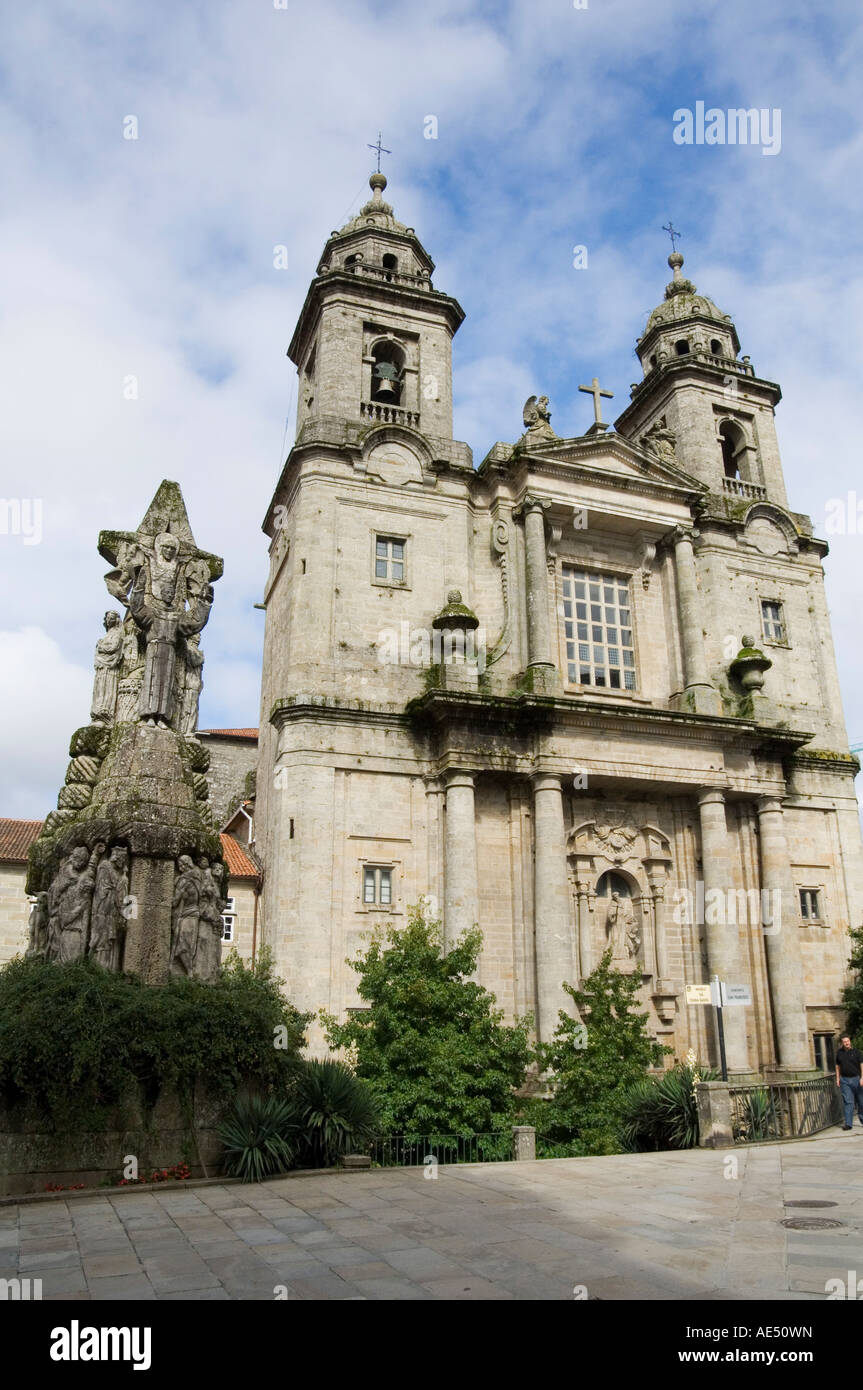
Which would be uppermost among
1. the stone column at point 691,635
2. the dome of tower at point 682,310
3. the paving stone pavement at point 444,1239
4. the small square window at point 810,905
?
the dome of tower at point 682,310

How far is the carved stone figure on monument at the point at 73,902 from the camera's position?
10234 millimetres

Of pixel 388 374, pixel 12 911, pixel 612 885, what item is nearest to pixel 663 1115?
pixel 612 885

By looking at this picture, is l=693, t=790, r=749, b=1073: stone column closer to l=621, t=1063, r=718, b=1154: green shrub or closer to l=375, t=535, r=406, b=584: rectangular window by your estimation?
l=621, t=1063, r=718, b=1154: green shrub

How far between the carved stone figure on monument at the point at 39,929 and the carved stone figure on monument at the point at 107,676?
7.36ft

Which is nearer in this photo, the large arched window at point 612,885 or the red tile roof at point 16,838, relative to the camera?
the large arched window at point 612,885

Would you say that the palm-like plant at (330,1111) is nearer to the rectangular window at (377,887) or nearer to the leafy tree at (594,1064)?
the leafy tree at (594,1064)

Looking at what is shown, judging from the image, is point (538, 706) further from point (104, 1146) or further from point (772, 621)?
point (104, 1146)

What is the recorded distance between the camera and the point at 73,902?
1038cm

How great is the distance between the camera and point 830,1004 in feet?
79.3

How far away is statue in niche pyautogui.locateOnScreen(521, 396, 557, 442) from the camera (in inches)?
1041

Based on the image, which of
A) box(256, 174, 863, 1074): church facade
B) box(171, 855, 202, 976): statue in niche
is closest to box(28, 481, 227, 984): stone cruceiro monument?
box(171, 855, 202, 976): statue in niche

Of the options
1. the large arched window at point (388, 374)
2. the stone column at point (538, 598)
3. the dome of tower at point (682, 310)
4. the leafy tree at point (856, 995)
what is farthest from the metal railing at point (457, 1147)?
the dome of tower at point (682, 310)
